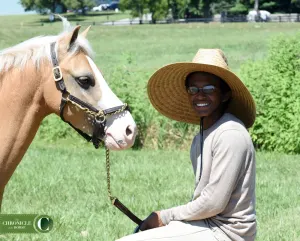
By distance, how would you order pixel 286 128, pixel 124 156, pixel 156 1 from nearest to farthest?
pixel 124 156, pixel 286 128, pixel 156 1

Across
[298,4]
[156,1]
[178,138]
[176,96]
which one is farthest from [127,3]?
[176,96]

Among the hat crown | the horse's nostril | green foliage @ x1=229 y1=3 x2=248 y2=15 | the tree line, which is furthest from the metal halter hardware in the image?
green foliage @ x1=229 y1=3 x2=248 y2=15

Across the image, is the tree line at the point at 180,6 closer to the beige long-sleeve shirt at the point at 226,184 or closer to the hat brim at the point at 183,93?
the hat brim at the point at 183,93

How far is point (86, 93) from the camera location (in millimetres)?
3395

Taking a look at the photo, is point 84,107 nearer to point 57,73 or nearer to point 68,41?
point 57,73

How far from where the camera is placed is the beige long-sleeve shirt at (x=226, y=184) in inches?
126

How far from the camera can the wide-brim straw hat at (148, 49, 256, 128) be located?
343 cm

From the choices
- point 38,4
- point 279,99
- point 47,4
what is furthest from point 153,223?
point 47,4

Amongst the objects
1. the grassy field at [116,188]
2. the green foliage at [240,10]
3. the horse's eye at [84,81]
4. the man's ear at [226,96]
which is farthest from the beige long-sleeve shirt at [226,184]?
the green foliage at [240,10]

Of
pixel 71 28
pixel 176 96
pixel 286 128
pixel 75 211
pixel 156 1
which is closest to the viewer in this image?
pixel 71 28

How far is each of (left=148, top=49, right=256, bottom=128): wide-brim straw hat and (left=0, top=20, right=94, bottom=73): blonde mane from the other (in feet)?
1.86

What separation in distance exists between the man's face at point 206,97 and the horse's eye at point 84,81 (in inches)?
23.3

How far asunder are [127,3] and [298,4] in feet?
66.4

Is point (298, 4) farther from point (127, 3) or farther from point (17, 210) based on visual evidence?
point (17, 210)
